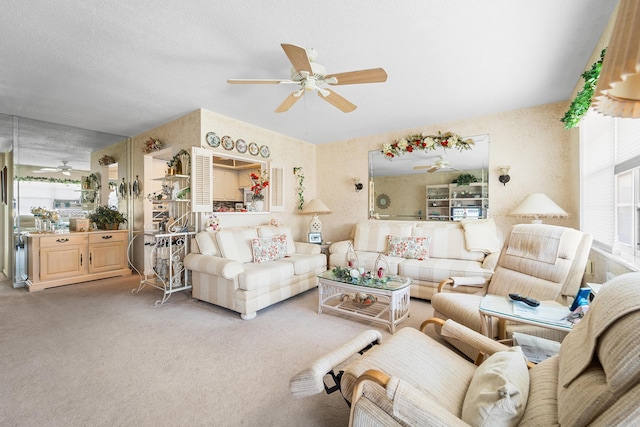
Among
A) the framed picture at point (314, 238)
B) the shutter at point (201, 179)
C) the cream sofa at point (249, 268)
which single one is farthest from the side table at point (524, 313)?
the shutter at point (201, 179)

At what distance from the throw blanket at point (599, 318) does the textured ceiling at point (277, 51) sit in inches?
75.9

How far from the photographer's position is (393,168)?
189 inches

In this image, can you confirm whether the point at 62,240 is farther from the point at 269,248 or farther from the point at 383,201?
the point at 383,201

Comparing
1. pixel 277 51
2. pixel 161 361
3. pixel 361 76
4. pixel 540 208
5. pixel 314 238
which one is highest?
pixel 277 51

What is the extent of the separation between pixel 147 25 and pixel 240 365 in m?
2.64

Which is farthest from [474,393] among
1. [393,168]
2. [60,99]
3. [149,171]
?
[149,171]

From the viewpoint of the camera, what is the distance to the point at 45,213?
4.36 metres

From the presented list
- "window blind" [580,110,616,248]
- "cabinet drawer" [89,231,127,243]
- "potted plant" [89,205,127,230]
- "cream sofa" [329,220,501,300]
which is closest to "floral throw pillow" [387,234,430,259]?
"cream sofa" [329,220,501,300]

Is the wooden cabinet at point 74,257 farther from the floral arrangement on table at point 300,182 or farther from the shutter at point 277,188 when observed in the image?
the floral arrangement on table at point 300,182

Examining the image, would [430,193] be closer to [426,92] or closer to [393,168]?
[393,168]

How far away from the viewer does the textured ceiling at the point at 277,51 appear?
193 cm

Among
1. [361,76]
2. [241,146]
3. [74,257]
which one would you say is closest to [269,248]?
[241,146]

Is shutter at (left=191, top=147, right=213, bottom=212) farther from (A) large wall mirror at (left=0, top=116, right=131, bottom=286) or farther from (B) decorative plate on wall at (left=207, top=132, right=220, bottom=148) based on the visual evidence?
(A) large wall mirror at (left=0, top=116, right=131, bottom=286)

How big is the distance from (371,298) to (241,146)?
2.90 meters
